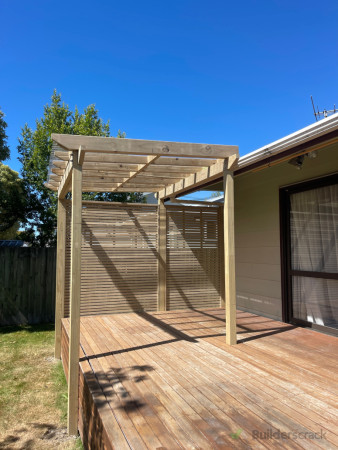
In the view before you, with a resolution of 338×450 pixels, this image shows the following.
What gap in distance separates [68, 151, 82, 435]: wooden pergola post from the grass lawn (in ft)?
0.89

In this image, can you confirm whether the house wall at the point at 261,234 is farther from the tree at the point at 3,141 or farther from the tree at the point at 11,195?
the tree at the point at 3,141

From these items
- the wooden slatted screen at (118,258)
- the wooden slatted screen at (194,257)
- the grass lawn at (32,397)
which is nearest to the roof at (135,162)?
the wooden slatted screen at (118,258)

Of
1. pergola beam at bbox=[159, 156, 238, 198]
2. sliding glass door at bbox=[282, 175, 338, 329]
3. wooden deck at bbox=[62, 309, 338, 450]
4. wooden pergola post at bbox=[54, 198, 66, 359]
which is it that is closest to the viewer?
wooden deck at bbox=[62, 309, 338, 450]

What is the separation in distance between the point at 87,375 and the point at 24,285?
4750 millimetres

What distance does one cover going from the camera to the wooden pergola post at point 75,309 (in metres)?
2.62

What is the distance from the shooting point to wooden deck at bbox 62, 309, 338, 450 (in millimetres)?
1660

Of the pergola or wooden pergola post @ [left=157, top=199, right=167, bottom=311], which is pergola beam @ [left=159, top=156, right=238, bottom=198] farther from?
wooden pergola post @ [left=157, top=199, right=167, bottom=311]

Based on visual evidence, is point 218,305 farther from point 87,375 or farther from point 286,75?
point 286,75

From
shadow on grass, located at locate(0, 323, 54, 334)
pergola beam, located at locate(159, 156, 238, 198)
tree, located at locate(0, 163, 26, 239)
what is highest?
tree, located at locate(0, 163, 26, 239)

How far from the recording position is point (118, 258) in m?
5.16

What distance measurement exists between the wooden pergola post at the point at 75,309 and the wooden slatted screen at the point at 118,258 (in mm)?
2300

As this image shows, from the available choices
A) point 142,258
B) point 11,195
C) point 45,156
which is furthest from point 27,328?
point 45,156

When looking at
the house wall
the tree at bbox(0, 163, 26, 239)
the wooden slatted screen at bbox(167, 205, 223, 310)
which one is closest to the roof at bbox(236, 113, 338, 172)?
the house wall

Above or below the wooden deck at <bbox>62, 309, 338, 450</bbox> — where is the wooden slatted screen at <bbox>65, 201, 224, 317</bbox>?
above
